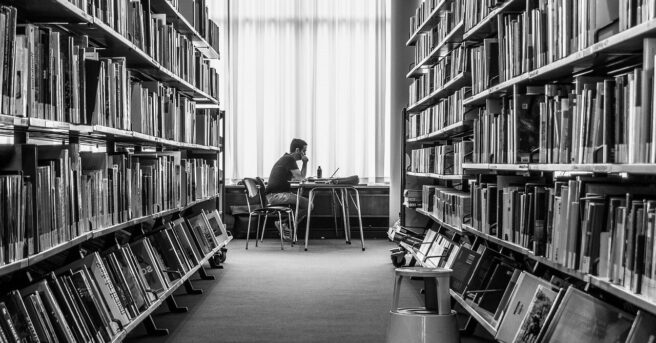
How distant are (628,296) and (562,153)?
771 millimetres

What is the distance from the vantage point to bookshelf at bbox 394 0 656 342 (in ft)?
6.89

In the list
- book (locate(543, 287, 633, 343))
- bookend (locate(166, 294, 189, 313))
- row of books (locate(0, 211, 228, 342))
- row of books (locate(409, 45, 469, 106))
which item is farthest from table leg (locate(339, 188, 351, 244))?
book (locate(543, 287, 633, 343))

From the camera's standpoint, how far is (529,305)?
3.05 metres

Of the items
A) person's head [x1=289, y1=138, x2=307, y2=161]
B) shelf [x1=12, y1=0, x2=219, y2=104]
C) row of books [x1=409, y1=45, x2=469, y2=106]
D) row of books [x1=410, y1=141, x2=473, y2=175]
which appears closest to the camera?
shelf [x1=12, y1=0, x2=219, y2=104]

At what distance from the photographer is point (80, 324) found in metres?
2.73

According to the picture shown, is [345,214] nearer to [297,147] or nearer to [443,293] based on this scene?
[297,147]

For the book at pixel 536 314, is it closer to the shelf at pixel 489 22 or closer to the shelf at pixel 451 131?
the shelf at pixel 489 22

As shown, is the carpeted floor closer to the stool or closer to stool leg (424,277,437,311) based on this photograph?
stool leg (424,277,437,311)

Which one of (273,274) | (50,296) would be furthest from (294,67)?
(50,296)

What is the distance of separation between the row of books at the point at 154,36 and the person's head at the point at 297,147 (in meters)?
2.38

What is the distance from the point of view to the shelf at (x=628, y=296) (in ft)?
6.34

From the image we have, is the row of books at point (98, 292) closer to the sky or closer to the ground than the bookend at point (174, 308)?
closer to the sky

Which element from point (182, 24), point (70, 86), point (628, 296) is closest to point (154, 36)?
point (182, 24)

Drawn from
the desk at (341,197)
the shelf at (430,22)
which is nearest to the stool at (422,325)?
the shelf at (430,22)
